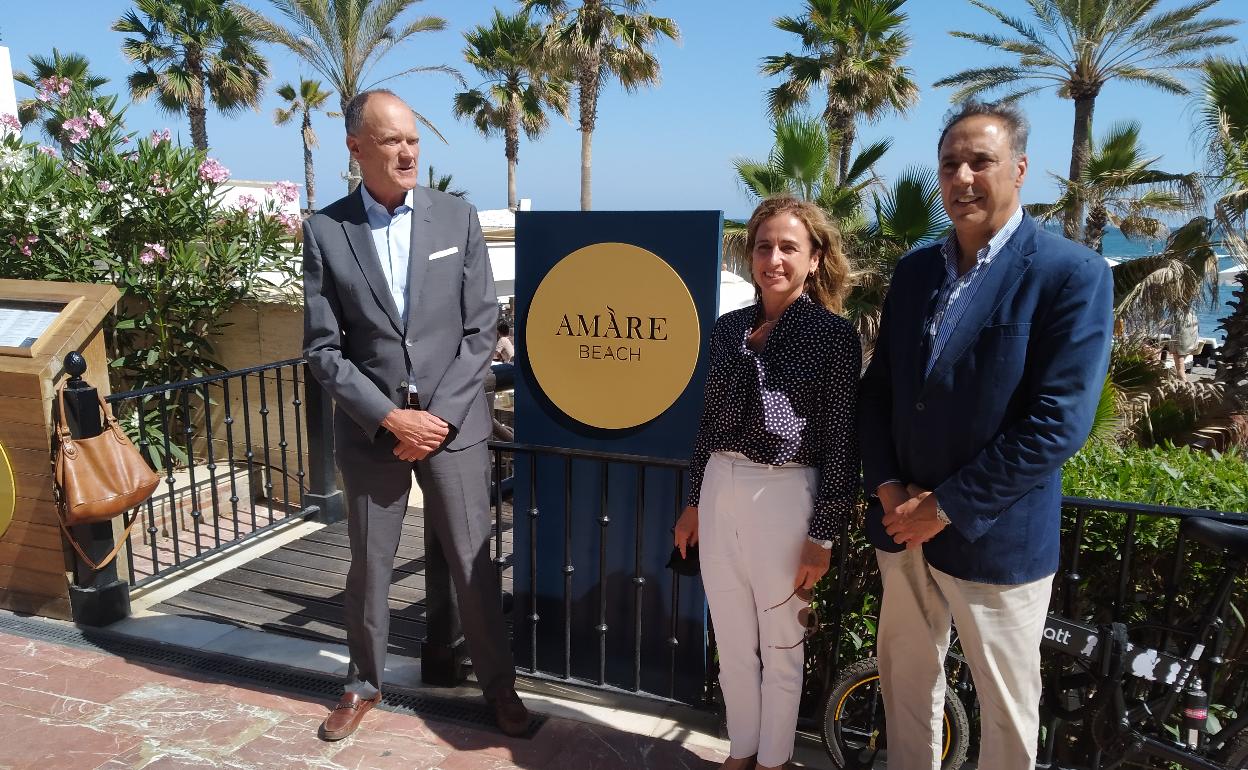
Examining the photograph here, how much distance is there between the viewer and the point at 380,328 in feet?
8.73

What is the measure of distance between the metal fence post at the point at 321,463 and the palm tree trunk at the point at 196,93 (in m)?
26.5

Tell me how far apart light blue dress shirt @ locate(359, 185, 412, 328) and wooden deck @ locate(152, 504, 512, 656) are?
1.77 metres

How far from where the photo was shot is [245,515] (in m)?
6.08

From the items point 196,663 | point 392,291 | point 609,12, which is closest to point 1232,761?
point 392,291

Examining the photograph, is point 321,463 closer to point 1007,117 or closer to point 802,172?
point 1007,117

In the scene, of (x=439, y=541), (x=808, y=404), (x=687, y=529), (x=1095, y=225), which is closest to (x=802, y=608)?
(x=687, y=529)

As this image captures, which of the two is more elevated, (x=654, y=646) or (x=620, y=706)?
(x=654, y=646)

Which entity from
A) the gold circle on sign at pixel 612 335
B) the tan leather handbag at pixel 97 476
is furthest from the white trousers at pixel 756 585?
the tan leather handbag at pixel 97 476

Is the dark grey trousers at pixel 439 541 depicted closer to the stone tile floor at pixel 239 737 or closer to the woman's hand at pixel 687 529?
the stone tile floor at pixel 239 737

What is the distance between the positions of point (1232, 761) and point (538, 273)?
251 centimetres

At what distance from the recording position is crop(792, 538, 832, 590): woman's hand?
2.18m

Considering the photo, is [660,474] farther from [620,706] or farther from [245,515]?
[245,515]

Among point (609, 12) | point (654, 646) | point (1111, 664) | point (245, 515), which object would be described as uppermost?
point (609, 12)

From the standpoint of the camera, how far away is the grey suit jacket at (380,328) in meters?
2.63
